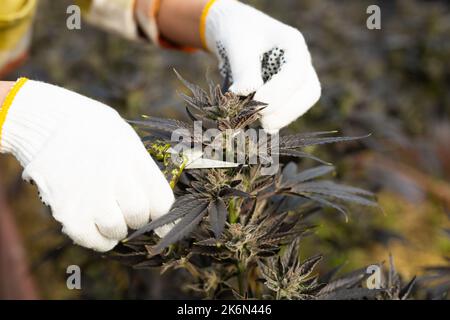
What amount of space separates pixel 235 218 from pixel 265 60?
443 millimetres

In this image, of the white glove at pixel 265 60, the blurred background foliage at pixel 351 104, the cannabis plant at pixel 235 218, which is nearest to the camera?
the cannabis plant at pixel 235 218

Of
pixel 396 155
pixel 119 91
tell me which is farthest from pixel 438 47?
pixel 119 91

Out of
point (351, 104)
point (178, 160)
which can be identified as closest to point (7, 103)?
point (178, 160)

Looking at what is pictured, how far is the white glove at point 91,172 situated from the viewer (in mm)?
927

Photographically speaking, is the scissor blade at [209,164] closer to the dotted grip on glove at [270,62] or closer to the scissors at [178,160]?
the scissors at [178,160]

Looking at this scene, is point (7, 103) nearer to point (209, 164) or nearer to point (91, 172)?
point (91, 172)

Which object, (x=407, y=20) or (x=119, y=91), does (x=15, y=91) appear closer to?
(x=119, y=91)

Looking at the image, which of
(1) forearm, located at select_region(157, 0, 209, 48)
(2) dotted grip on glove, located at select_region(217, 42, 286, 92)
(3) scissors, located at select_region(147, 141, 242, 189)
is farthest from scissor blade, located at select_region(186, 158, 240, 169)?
(1) forearm, located at select_region(157, 0, 209, 48)

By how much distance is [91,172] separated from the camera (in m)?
0.92

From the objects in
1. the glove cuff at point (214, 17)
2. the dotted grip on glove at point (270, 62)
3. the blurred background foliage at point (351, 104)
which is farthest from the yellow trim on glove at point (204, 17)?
the blurred background foliage at point (351, 104)

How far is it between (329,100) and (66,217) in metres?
1.21

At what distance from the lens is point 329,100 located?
6.31 ft

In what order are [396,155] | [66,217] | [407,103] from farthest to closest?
1. [396,155]
2. [407,103]
3. [66,217]
